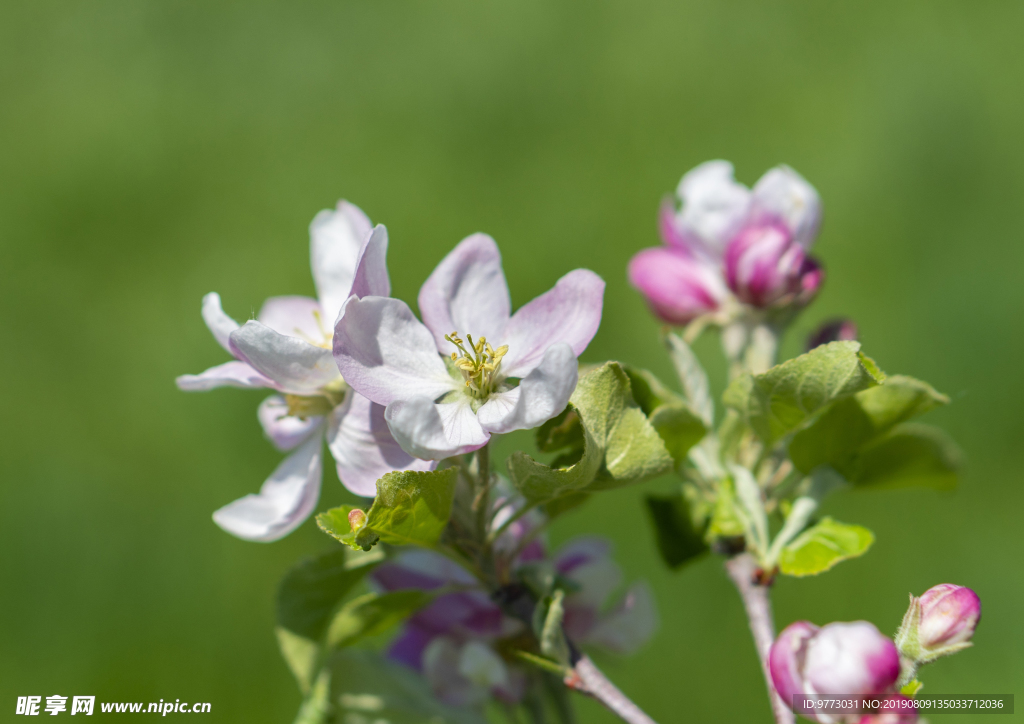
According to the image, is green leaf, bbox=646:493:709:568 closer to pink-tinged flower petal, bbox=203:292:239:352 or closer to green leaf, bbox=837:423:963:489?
green leaf, bbox=837:423:963:489

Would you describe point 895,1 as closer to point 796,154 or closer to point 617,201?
point 796,154

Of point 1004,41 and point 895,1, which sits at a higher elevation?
point 895,1

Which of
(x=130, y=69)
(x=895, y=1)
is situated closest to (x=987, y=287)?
(x=895, y=1)

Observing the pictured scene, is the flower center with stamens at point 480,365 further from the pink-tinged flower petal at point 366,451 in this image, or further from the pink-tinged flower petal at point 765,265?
the pink-tinged flower petal at point 765,265

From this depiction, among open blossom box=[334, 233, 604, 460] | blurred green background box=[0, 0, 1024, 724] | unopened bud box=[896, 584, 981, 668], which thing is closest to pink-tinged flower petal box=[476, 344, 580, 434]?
open blossom box=[334, 233, 604, 460]

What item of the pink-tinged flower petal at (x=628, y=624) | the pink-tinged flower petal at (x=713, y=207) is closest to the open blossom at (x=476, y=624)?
the pink-tinged flower petal at (x=628, y=624)
